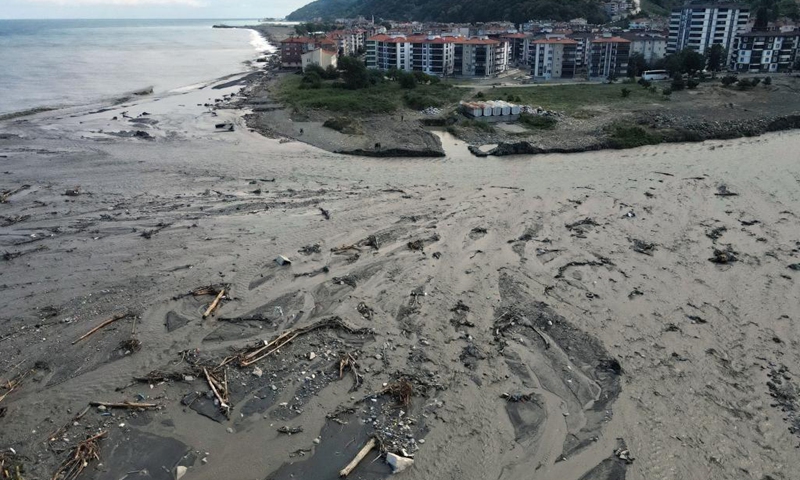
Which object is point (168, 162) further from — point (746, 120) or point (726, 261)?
point (746, 120)

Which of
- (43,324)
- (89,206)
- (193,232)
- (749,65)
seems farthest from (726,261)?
(749,65)

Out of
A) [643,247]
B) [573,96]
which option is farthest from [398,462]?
[573,96]

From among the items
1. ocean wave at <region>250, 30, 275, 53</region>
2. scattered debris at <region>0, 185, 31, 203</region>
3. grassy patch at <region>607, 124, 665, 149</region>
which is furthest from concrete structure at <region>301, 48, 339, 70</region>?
ocean wave at <region>250, 30, 275, 53</region>

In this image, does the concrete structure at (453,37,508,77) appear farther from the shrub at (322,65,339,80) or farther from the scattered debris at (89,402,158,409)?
the scattered debris at (89,402,158,409)

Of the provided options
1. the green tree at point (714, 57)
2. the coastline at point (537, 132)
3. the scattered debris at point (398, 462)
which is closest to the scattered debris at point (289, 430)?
the scattered debris at point (398, 462)

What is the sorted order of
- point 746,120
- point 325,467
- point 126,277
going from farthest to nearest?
point 746,120
point 126,277
point 325,467

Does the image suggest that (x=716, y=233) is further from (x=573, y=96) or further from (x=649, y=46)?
(x=649, y=46)
